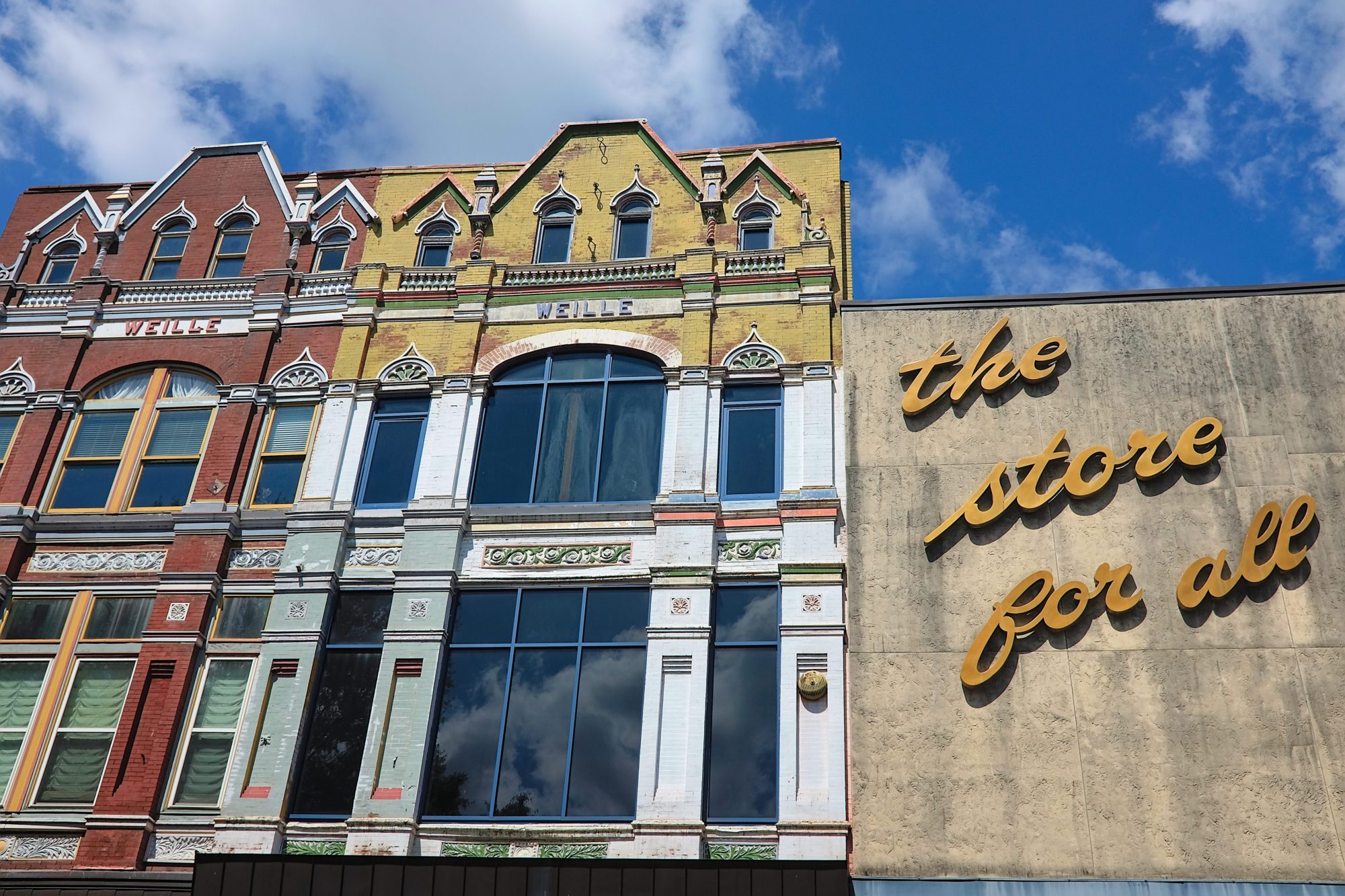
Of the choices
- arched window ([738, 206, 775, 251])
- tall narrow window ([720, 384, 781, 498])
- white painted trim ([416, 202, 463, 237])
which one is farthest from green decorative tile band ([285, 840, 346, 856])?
arched window ([738, 206, 775, 251])

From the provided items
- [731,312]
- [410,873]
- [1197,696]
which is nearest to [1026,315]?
[731,312]

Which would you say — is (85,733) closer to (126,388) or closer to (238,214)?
(126,388)

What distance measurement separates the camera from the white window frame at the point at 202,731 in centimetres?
1938

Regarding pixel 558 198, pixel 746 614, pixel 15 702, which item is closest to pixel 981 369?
pixel 746 614

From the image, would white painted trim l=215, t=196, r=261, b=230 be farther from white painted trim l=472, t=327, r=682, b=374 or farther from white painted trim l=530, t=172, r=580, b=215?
white painted trim l=472, t=327, r=682, b=374

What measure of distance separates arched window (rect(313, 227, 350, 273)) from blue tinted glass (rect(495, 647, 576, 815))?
938 cm

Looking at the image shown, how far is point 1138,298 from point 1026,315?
187cm

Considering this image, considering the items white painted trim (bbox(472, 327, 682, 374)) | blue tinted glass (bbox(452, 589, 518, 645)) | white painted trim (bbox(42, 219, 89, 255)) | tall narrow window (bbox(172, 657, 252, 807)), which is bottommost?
tall narrow window (bbox(172, 657, 252, 807))

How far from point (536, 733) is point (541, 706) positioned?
412mm

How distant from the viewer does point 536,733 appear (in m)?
19.4

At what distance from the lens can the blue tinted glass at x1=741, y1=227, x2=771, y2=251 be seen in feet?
79.9

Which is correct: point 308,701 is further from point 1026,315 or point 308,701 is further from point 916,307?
point 1026,315

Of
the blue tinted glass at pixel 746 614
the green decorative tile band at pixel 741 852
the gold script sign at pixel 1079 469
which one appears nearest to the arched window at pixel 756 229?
the gold script sign at pixel 1079 469

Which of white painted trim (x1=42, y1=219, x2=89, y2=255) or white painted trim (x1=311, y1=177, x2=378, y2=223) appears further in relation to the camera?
white painted trim (x1=42, y1=219, x2=89, y2=255)
